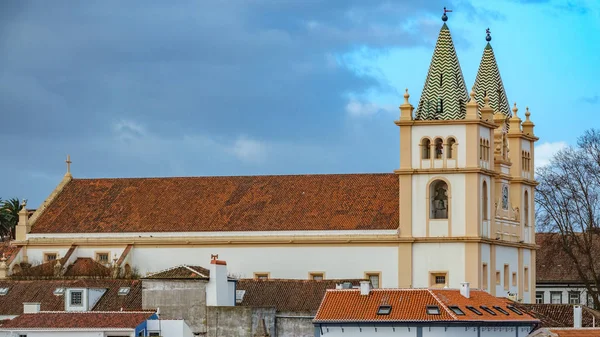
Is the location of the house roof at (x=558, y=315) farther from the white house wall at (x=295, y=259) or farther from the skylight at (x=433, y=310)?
the skylight at (x=433, y=310)

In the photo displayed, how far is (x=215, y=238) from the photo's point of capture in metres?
107

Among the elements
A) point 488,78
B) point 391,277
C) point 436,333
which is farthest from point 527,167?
point 436,333

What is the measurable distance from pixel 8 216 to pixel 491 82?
52.8 metres

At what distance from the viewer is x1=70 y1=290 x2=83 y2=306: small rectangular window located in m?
93.2

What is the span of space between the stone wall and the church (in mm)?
15024

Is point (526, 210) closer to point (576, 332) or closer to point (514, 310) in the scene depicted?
point (514, 310)

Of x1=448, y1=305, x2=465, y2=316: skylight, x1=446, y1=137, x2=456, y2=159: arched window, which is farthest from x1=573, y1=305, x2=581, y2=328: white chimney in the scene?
x1=446, y1=137, x2=456, y2=159: arched window

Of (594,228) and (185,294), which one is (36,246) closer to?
(185,294)

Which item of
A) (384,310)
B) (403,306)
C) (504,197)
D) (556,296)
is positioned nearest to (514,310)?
(403,306)

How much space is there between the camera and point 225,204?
109375 mm

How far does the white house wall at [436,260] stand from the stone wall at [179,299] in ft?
54.2

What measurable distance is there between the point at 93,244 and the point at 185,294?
67.9 feet

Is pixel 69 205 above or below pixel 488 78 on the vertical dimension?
below

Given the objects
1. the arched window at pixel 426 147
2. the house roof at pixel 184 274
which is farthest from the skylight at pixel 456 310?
the arched window at pixel 426 147
